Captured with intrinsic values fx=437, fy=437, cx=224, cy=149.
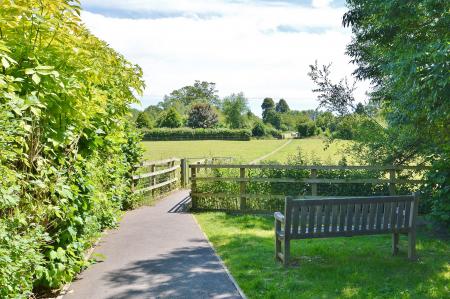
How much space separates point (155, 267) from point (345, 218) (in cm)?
304

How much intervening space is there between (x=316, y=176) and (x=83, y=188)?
7.02m

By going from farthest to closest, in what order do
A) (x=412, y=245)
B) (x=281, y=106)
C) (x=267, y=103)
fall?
(x=281, y=106) < (x=267, y=103) < (x=412, y=245)

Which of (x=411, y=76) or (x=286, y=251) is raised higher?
(x=411, y=76)

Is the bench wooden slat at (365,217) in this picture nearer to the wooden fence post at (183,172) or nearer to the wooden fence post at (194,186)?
the wooden fence post at (194,186)

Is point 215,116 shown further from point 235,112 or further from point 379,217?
point 379,217

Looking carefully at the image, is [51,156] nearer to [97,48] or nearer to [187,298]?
[97,48]

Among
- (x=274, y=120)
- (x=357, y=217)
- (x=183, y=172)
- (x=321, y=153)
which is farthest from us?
(x=274, y=120)

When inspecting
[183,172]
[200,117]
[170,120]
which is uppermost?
[200,117]

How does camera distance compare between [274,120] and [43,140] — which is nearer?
[43,140]

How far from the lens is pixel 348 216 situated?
6789 millimetres

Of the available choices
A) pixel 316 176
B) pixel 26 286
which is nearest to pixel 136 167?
pixel 316 176

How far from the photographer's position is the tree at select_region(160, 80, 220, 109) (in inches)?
5044

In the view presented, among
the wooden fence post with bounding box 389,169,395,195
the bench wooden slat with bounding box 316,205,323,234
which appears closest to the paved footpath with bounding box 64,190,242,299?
the bench wooden slat with bounding box 316,205,323,234

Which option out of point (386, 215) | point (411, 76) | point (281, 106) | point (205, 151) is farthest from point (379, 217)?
point (281, 106)
